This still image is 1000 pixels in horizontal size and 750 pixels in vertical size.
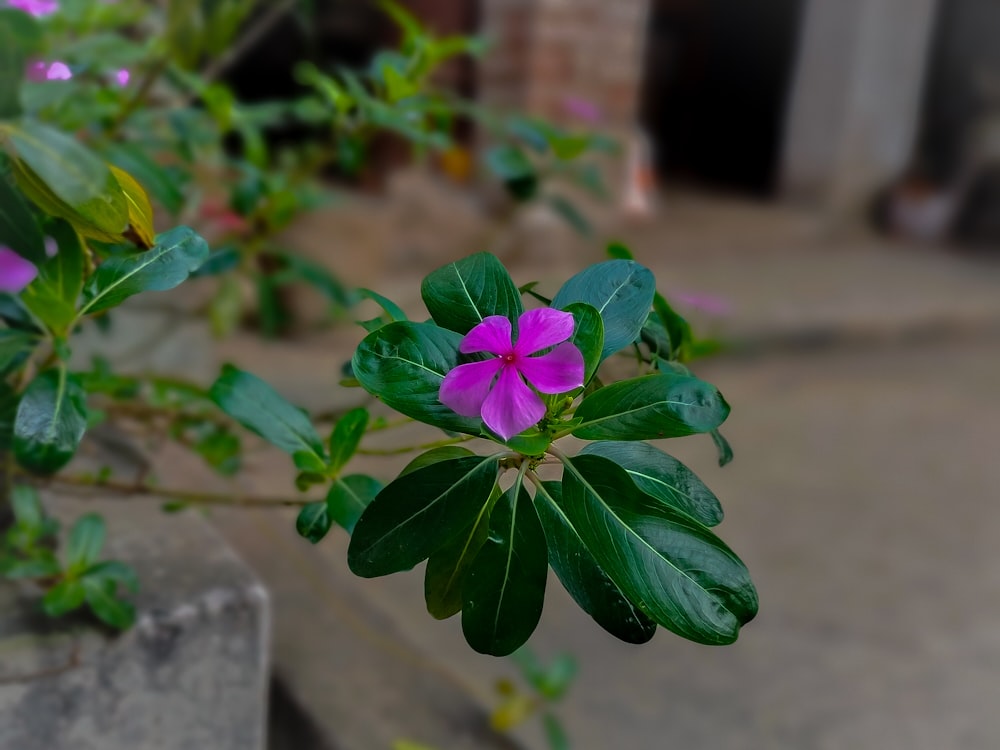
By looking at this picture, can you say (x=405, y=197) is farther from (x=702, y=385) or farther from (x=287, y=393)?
(x=702, y=385)

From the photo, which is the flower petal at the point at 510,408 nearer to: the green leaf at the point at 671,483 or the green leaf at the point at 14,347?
the green leaf at the point at 671,483

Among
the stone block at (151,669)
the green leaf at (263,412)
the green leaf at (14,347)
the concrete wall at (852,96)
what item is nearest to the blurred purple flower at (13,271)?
the green leaf at (14,347)

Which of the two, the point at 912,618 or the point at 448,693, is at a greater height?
the point at 448,693

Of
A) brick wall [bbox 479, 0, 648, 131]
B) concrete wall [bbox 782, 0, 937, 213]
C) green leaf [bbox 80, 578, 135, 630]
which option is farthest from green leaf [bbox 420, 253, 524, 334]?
concrete wall [bbox 782, 0, 937, 213]

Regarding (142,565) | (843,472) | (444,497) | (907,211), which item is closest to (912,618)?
(843,472)

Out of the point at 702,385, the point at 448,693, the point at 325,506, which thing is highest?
the point at 702,385

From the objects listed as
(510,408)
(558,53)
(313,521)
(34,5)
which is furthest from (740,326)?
(510,408)

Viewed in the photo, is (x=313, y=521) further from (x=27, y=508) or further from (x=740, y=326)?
(x=740, y=326)
